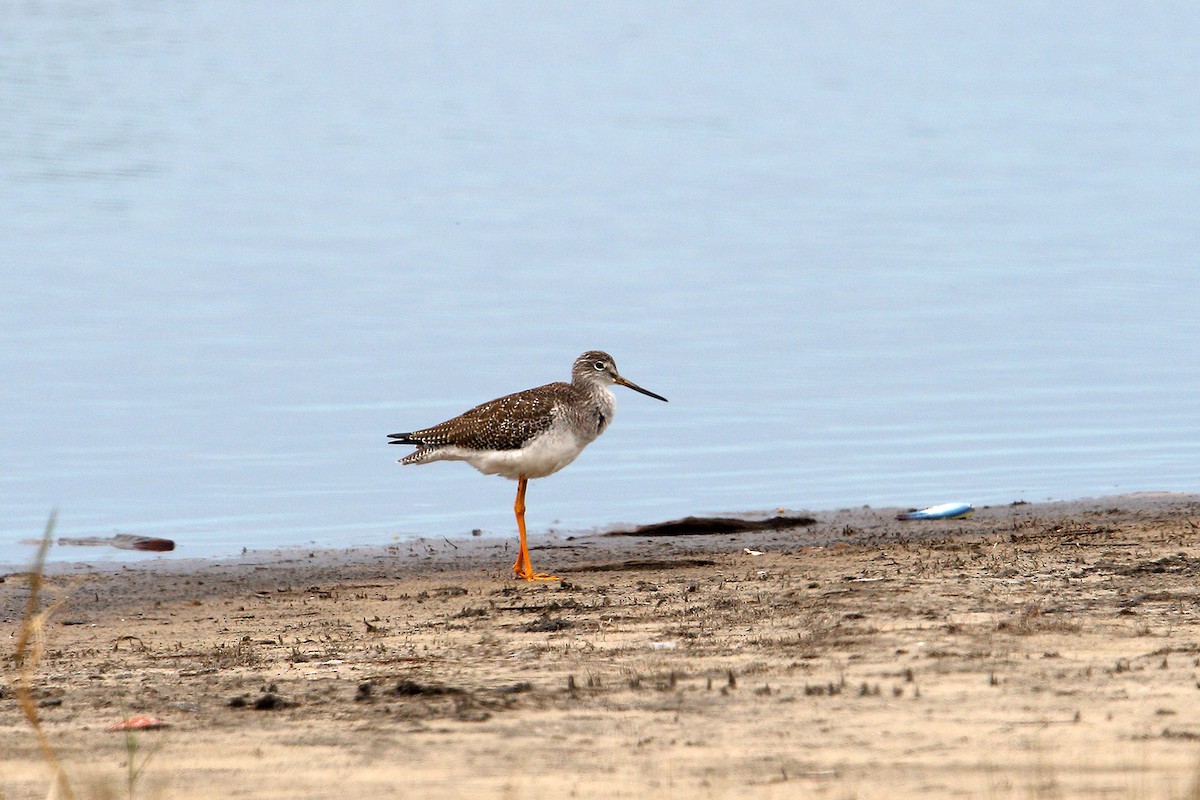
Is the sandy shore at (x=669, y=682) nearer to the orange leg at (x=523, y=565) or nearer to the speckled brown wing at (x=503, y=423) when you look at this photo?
the orange leg at (x=523, y=565)

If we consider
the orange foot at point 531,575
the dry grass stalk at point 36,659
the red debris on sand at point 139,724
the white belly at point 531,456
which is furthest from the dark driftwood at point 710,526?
the red debris on sand at point 139,724

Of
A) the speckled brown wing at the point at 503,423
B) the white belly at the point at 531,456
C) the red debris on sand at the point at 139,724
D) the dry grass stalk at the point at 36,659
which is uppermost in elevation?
the speckled brown wing at the point at 503,423

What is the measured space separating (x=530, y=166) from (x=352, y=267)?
7.55m

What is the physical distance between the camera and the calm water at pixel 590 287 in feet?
39.6

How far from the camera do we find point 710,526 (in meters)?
10.3

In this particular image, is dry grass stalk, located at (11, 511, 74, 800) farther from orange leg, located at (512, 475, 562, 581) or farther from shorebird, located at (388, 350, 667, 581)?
shorebird, located at (388, 350, 667, 581)

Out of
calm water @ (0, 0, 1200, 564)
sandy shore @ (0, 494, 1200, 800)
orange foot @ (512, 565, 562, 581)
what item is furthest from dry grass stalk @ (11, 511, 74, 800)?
calm water @ (0, 0, 1200, 564)

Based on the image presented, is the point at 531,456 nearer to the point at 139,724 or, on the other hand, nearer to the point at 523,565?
the point at 523,565

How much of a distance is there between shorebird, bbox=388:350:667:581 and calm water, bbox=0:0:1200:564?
4.14 feet

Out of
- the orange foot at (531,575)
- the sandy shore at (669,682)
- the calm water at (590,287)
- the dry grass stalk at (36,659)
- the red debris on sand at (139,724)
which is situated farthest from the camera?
the calm water at (590,287)

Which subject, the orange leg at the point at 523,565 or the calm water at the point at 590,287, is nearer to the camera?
the orange leg at the point at 523,565

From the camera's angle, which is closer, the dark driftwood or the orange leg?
the orange leg

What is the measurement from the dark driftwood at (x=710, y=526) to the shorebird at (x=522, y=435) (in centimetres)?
75

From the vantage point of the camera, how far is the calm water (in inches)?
475
